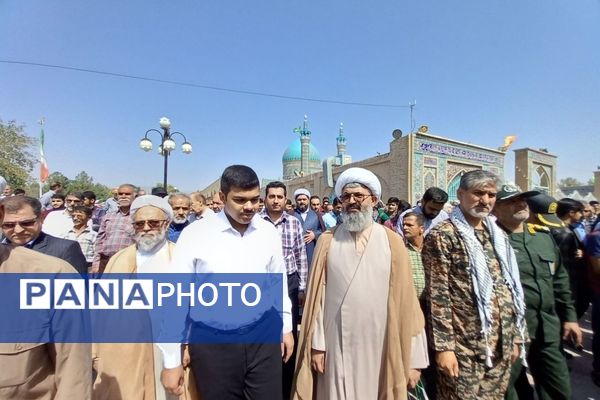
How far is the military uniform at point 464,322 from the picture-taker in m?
1.84

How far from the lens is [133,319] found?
189cm

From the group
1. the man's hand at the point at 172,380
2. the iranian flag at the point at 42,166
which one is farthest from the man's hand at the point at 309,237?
the iranian flag at the point at 42,166

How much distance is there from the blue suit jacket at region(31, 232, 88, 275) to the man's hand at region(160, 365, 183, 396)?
1648 mm

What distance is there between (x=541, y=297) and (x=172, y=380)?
250cm

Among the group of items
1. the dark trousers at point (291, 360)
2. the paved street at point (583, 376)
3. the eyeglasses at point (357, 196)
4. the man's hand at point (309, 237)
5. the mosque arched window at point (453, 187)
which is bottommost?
the paved street at point (583, 376)

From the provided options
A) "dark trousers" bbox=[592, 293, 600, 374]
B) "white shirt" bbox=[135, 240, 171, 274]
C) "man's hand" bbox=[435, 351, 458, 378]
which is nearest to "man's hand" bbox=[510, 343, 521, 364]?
"man's hand" bbox=[435, 351, 458, 378]

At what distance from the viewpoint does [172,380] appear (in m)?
1.59

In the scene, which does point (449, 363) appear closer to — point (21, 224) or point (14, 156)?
point (21, 224)

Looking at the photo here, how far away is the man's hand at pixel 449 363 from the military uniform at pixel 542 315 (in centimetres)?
65

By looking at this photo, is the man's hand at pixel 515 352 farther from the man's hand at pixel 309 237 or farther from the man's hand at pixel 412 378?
the man's hand at pixel 309 237

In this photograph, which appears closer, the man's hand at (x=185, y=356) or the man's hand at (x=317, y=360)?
the man's hand at (x=185, y=356)

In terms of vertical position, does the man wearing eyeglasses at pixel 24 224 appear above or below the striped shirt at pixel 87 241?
above

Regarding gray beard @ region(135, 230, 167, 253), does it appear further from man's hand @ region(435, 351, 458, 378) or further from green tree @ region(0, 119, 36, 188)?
green tree @ region(0, 119, 36, 188)

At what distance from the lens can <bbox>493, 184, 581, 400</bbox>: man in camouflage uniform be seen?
2164 mm
